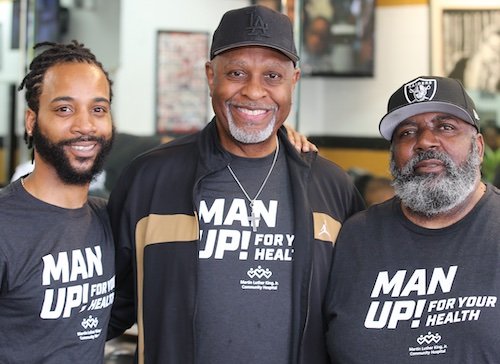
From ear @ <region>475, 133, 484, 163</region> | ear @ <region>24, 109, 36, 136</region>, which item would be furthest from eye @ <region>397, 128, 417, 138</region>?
ear @ <region>24, 109, 36, 136</region>

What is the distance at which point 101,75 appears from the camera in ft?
7.38

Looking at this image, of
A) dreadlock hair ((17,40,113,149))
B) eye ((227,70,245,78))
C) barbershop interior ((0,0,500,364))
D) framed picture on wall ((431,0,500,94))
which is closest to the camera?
dreadlock hair ((17,40,113,149))

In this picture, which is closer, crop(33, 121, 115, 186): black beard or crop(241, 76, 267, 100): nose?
crop(33, 121, 115, 186): black beard

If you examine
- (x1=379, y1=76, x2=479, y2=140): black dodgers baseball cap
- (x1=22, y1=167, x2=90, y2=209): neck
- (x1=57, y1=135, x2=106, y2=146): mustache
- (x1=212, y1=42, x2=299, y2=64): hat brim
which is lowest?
(x1=22, y1=167, x2=90, y2=209): neck

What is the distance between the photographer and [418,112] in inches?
86.5

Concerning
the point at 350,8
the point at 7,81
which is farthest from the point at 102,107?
the point at 350,8

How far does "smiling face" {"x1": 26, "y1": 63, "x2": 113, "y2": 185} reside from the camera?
2127 mm

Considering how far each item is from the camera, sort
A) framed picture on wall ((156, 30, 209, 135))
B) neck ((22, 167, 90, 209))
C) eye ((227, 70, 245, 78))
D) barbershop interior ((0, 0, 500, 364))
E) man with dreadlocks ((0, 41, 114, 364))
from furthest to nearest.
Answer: framed picture on wall ((156, 30, 209, 135)), barbershop interior ((0, 0, 500, 364)), eye ((227, 70, 245, 78)), neck ((22, 167, 90, 209)), man with dreadlocks ((0, 41, 114, 364))

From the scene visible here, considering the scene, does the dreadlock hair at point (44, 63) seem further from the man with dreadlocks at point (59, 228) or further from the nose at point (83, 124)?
the nose at point (83, 124)

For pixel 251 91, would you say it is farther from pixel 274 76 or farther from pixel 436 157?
pixel 436 157

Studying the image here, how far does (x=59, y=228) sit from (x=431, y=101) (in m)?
1.01

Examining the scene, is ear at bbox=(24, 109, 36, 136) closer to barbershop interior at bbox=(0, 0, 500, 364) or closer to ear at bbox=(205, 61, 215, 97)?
ear at bbox=(205, 61, 215, 97)

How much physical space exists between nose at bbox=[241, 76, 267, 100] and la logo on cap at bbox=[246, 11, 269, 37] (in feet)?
0.40

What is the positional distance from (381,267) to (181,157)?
0.65 m
